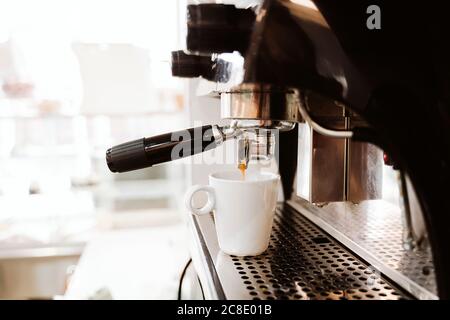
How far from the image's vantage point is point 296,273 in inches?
17.4

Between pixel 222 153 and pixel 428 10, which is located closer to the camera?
pixel 428 10

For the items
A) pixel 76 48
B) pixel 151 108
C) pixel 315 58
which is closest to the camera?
pixel 315 58

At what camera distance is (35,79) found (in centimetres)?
140

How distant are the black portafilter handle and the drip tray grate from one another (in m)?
0.15

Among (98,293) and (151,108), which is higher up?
(151,108)

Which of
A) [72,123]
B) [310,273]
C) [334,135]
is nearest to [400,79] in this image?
[334,135]

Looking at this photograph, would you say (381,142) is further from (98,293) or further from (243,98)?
(98,293)

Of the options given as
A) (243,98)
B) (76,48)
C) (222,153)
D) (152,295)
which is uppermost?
(76,48)

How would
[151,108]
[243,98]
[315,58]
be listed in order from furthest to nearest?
1. [151,108]
2. [243,98]
3. [315,58]

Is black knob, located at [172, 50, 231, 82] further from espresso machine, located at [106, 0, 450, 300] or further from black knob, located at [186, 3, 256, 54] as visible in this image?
black knob, located at [186, 3, 256, 54]

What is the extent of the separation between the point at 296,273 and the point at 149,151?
0.21 meters

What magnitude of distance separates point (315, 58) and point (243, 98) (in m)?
0.16

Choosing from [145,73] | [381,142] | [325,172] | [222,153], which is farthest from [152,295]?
[145,73]

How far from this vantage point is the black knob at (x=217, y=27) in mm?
291
